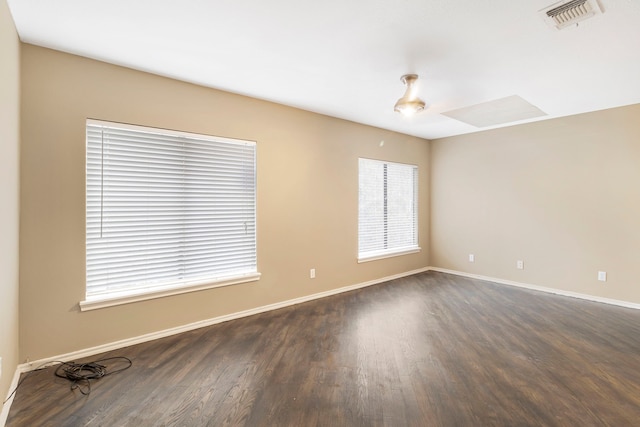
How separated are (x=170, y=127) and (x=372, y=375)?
2904 millimetres

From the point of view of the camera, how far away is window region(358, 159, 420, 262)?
4895mm

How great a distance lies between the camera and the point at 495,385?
2174mm

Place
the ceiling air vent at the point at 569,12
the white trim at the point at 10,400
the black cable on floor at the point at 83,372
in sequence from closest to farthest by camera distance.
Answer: the white trim at the point at 10,400 → the ceiling air vent at the point at 569,12 → the black cable on floor at the point at 83,372

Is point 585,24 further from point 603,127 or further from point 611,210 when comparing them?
point 611,210

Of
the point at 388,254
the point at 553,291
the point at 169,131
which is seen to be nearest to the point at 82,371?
the point at 169,131

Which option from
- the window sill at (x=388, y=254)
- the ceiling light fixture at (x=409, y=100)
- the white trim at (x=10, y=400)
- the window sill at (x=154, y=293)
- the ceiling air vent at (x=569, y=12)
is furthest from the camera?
the window sill at (x=388, y=254)

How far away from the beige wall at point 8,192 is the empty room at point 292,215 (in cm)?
4

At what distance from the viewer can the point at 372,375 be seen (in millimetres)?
2307

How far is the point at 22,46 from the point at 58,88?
1.14 feet

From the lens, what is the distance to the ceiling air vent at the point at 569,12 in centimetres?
192

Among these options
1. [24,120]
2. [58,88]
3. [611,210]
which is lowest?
[611,210]

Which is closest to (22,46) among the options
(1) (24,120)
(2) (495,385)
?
(1) (24,120)

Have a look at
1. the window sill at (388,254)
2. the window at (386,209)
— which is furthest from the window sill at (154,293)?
the window at (386,209)

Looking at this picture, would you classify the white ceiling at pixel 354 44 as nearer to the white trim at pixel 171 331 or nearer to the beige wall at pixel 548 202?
the beige wall at pixel 548 202
